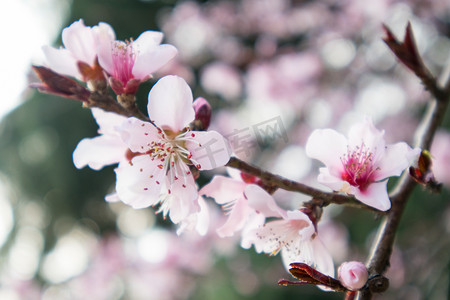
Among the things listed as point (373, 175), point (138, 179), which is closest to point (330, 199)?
point (373, 175)

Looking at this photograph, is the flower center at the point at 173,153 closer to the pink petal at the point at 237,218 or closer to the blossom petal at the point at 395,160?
the pink petal at the point at 237,218

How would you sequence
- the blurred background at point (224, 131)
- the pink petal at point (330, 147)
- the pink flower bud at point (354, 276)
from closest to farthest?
the pink flower bud at point (354, 276)
the pink petal at point (330, 147)
the blurred background at point (224, 131)

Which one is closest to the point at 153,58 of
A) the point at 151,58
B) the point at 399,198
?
the point at 151,58

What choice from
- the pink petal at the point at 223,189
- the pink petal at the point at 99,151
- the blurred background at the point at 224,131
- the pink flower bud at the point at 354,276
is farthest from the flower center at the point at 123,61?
the blurred background at the point at 224,131

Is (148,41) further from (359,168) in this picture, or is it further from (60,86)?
(359,168)

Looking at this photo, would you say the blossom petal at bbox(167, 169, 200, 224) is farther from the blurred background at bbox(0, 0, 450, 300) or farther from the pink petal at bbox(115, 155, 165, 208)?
the blurred background at bbox(0, 0, 450, 300)

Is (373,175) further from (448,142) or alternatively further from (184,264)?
(184,264)

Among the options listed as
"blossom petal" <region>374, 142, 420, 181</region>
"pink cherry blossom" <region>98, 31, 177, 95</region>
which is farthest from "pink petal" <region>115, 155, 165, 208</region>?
"blossom petal" <region>374, 142, 420, 181</region>
